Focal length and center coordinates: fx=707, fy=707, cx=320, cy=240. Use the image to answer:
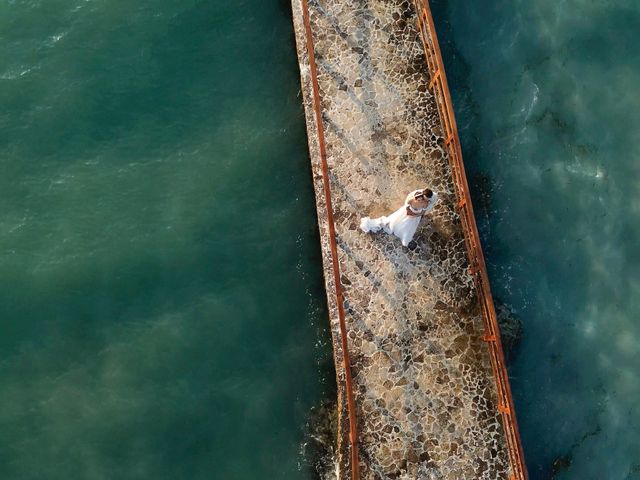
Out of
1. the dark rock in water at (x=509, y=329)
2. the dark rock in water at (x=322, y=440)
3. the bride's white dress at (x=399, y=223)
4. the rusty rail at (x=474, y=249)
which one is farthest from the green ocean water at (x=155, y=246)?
the dark rock in water at (x=509, y=329)

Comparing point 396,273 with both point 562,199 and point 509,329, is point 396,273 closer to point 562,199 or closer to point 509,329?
point 509,329

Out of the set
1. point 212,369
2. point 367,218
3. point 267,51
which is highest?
point 267,51

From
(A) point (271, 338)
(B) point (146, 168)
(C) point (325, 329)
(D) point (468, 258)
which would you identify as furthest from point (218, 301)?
(D) point (468, 258)

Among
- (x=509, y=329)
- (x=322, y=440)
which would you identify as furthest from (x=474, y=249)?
(x=322, y=440)

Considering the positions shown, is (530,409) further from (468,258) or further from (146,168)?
(146,168)

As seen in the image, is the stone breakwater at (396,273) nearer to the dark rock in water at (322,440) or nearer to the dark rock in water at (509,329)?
the dark rock in water at (322,440)

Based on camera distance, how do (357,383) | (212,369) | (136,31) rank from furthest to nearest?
(136,31)
(212,369)
(357,383)
